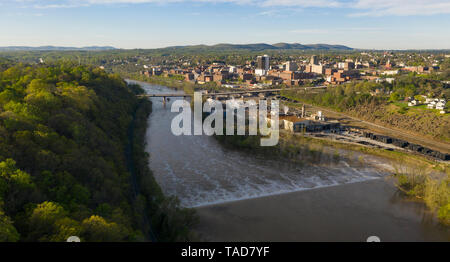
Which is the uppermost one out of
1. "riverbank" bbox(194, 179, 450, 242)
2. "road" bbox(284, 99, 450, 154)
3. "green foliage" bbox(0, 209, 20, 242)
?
"green foliage" bbox(0, 209, 20, 242)

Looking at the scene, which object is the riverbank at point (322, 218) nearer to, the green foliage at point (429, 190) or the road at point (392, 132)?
the green foliage at point (429, 190)

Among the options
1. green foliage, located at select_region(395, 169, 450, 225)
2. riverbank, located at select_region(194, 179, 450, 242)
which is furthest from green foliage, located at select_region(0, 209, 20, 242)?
green foliage, located at select_region(395, 169, 450, 225)

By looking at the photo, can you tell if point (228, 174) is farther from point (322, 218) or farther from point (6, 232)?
point (6, 232)

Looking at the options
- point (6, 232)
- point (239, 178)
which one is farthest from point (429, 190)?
point (6, 232)

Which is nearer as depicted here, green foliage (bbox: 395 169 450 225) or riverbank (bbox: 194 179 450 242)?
riverbank (bbox: 194 179 450 242)

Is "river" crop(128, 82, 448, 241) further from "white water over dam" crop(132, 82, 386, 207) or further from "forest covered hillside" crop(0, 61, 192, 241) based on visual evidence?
"forest covered hillside" crop(0, 61, 192, 241)

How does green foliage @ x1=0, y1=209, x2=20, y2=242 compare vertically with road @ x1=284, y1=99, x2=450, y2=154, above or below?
above
